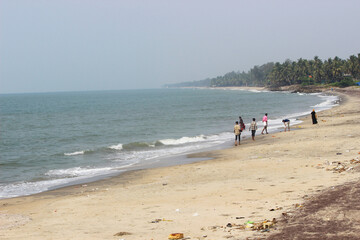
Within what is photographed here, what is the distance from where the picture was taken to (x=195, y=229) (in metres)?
8.52

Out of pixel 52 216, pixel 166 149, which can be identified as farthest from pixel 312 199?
pixel 166 149

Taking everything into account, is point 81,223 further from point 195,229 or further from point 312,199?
point 312,199

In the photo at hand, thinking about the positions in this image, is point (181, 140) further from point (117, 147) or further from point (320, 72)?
point (320, 72)

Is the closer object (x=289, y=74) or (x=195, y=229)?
(x=195, y=229)

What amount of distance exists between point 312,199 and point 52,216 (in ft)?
23.9

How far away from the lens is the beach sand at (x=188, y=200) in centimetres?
892

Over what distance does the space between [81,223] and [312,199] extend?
19.3ft

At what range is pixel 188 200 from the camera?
11.6m

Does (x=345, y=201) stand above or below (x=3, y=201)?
above

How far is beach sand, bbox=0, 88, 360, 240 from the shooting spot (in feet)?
29.3

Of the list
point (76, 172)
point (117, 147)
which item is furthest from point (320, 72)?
point (76, 172)

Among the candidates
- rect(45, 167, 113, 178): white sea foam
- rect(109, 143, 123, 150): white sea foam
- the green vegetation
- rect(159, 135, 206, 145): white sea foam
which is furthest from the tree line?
rect(45, 167, 113, 178): white sea foam

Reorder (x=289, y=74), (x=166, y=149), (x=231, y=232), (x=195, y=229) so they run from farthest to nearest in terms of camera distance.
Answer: (x=289, y=74) → (x=166, y=149) → (x=195, y=229) → (x=231, y=232)

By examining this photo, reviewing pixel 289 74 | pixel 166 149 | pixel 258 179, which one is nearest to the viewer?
pixel 258 179
